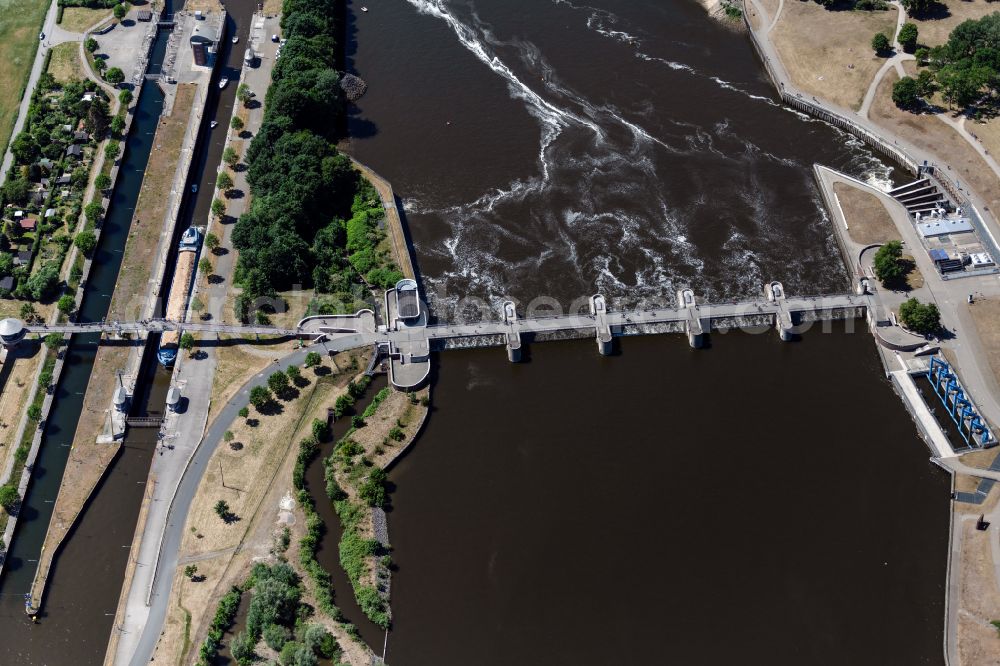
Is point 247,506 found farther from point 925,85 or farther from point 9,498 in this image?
point 925,85

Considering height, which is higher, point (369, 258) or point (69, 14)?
point (69, 14)

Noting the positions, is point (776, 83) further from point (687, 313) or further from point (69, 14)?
point (69, 14)

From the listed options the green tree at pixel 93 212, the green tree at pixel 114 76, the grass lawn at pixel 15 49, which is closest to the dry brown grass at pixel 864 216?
the green tree at pixel 93 212

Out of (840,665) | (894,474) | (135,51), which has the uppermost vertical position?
(135,51)

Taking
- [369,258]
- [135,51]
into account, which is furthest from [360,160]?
[135,51]

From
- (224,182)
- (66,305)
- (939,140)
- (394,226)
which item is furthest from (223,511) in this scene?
(939,140)

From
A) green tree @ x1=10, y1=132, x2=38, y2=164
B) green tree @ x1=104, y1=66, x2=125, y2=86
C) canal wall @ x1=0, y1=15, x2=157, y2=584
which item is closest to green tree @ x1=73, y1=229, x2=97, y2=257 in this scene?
canal wall @ x1=0, y1=15, x2=157, y2=584
